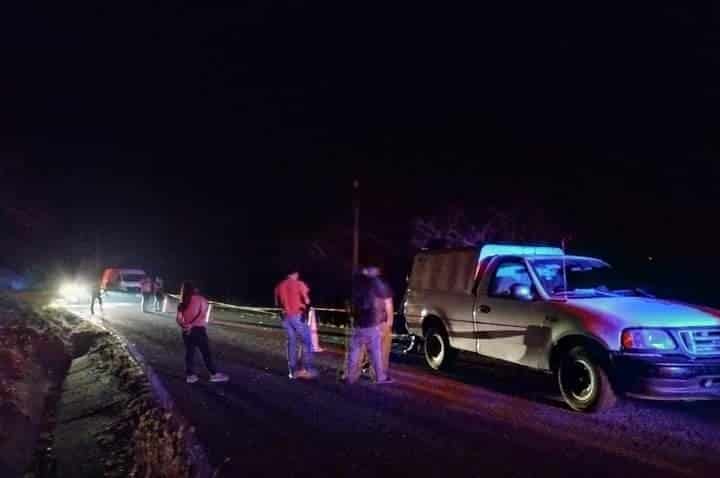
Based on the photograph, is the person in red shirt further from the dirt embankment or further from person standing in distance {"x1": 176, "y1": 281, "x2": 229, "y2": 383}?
the dirt embankment

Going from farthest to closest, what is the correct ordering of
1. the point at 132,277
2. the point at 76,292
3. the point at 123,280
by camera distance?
the point at 76,292 → the point at 132,277 → the point at 123,280

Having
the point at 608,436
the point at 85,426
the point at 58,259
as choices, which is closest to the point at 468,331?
the point at 608,436

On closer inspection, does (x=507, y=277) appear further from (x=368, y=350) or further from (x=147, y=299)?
(x=147, y=299)

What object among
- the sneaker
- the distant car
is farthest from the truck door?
the distant car

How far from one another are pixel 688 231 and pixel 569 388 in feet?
56.6

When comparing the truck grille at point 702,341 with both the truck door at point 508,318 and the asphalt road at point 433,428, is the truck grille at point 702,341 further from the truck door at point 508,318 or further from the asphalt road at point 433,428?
the truck door at point 508,318

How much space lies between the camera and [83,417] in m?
9.14

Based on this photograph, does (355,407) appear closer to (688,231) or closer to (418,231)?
(688,231)

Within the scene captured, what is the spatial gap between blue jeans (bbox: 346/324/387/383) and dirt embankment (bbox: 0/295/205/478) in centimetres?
288

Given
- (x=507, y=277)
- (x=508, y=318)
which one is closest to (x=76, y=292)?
(x=507, y=277)

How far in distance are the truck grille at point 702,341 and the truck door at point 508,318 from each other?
1.66 metres

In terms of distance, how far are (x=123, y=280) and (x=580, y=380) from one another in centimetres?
2967

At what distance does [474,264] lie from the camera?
11234 millimetres

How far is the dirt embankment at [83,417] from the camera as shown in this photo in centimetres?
655
